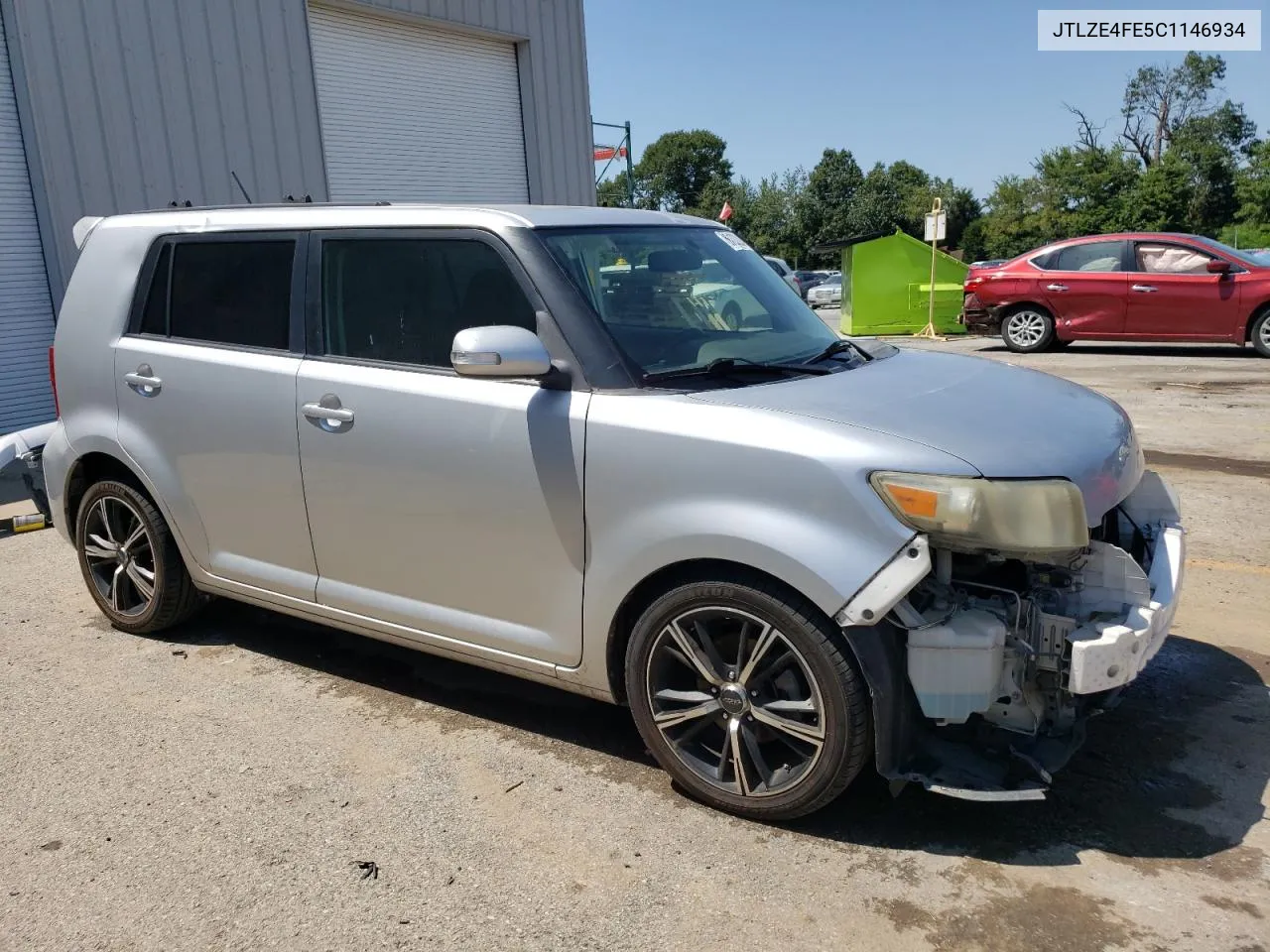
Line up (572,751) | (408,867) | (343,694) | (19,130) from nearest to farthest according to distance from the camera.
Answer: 1. (408,867)
2. (572,751)
3. (343,694)
4. (19,130)

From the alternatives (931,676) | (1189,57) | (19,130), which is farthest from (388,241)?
(1189,57)

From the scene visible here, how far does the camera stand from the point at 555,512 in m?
3.24

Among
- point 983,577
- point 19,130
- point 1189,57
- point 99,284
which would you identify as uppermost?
point 1189,57

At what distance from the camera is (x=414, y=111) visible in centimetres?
1322

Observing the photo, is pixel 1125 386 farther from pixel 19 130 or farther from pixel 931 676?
pixel 19 130

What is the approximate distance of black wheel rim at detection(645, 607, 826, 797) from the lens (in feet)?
9.61

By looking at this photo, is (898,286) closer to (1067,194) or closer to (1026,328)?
(1026,328)

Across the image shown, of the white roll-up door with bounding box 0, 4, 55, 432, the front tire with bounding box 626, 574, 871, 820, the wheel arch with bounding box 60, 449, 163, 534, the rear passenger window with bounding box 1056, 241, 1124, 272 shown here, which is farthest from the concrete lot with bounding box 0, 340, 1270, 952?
the rear passenger window with bounding box 1056, 241, 1124, 272

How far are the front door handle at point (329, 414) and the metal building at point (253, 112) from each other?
7023 millimetres

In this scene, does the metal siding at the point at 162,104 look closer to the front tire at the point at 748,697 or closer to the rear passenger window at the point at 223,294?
the rear passenger window at the point at 223,294

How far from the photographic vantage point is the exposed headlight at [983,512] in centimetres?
267

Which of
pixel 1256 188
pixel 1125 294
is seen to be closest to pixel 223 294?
pixel 1125 294

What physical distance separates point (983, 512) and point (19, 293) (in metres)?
9.95

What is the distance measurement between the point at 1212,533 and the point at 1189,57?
3452 inches
